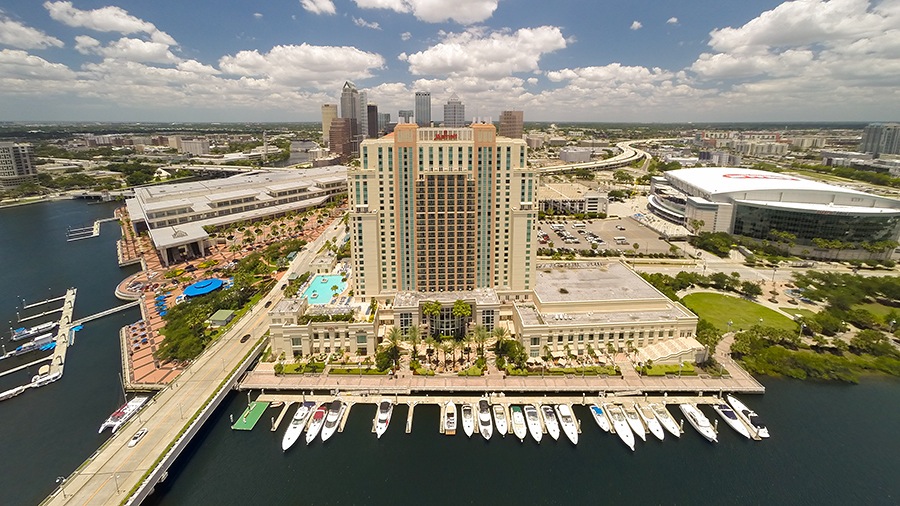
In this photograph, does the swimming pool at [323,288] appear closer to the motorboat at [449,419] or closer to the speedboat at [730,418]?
the motorboat at [449,419]

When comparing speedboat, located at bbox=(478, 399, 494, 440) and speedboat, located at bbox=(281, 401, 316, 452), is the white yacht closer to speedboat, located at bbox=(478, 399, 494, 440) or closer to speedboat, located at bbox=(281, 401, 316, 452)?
speedboat, located at bbox=(478, 399, 494, 440)

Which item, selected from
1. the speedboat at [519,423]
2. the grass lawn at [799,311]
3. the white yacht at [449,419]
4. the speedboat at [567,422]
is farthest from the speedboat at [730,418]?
the grass lawn at [799,311]

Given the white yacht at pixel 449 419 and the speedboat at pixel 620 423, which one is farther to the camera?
the white yacht at pixel 449 419

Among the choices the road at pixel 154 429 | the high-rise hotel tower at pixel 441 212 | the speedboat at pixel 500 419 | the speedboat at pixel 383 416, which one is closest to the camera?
the road at pixel 154 429

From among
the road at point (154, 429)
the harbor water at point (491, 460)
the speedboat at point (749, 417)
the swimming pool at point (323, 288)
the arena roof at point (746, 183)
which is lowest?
the harbor water at point (491, 460)

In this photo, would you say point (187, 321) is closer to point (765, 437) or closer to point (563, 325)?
A: point (563, 325)

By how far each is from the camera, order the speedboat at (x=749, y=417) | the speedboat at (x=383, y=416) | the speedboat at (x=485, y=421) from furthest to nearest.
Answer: the speedboat at (x=383, y=416) < the speedboat at (x=749, y=417) < the speedboat at (x=485, y=421)

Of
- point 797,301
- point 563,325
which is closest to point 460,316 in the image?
point 563,325
